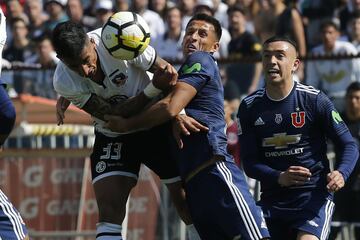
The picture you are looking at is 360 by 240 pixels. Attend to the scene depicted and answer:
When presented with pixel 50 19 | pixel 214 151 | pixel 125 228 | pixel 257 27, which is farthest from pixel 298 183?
pixel 50 19

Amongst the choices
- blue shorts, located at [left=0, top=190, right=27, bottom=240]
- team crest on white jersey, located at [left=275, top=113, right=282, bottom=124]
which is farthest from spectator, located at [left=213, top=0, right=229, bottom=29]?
blue shorts, located at [left=0, top=190, right=27, bottom=240]

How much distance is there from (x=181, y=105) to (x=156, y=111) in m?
0.20

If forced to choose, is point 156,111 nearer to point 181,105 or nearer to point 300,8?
point 181,105

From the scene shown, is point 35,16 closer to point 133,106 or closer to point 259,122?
point 259,122

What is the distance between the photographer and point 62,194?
41.5 ft

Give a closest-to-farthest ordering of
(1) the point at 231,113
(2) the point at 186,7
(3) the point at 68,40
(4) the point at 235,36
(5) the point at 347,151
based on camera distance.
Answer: (3) the point at 68,40, (5) the point at 347,151, (1) the point at 231,113, (4) the point at 235,36, (2) the point at 186,7

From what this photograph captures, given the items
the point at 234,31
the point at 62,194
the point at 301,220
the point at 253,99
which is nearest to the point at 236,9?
the point at 234,31

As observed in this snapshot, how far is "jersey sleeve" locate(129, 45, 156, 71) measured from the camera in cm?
810

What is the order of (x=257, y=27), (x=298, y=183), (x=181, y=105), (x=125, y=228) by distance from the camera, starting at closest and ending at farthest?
(x=181, y=105) → (x=298, y=183) → (x=125, y=228) → (x=257, y=27)

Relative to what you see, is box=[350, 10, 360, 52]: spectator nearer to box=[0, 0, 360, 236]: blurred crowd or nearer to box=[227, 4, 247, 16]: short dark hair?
box=[0, 0, 360, 236]: blurred crowd

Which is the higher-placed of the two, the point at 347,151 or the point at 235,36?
the point at 235,36

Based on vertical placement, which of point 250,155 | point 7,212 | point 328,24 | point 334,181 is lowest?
point 7,212

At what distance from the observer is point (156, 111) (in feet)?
26.0

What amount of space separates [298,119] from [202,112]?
101 centimetres
